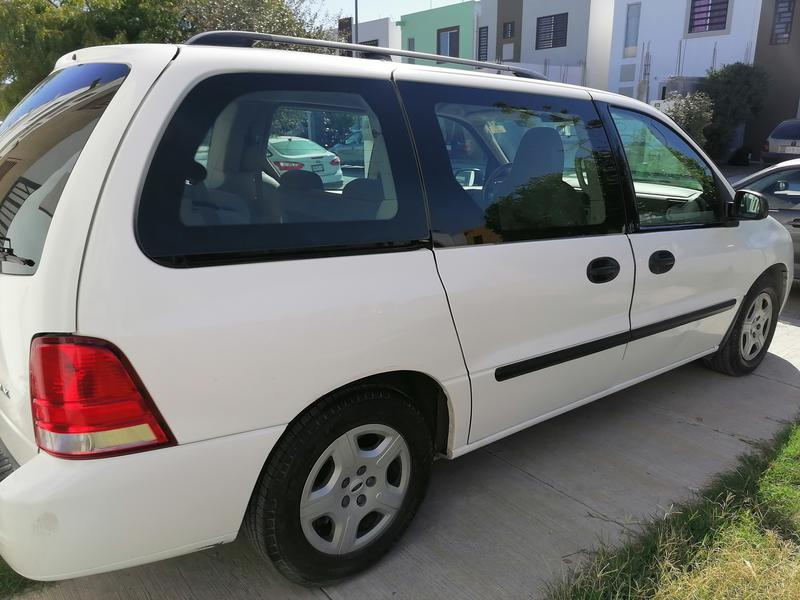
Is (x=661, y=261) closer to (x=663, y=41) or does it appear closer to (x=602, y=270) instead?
(x=602, y=270)

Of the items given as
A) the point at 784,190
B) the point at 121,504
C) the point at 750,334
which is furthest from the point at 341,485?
the point at 784,190

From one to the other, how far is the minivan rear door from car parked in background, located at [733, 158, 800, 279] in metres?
3.61

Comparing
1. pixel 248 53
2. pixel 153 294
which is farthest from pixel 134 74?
pixel 153 294

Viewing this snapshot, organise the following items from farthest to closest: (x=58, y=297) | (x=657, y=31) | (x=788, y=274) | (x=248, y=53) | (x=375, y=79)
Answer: (x=657, y=31) → (x=788, y=274) → (x=375, y=79) → (x=248, y=53) → (x=58, y=297)

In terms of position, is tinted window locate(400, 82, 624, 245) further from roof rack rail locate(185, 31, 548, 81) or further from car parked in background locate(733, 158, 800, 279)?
car parked in background locate(733, 158, 800, 279)

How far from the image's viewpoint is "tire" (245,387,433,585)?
201 cm

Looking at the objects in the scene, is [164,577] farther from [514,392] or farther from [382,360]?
[514,392]

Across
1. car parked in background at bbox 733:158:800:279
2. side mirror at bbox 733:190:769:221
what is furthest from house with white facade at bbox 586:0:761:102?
Answer: side mirror at bbox 733:190:769:221

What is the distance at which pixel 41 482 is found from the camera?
1643 millimetres

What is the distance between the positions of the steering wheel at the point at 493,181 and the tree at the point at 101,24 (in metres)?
9.31

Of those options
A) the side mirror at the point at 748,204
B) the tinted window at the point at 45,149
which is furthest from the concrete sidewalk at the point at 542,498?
the tinted window at the point at 45,149

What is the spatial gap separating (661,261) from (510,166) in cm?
99

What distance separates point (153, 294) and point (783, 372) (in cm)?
429

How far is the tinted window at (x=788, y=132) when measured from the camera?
16703 millimetres
